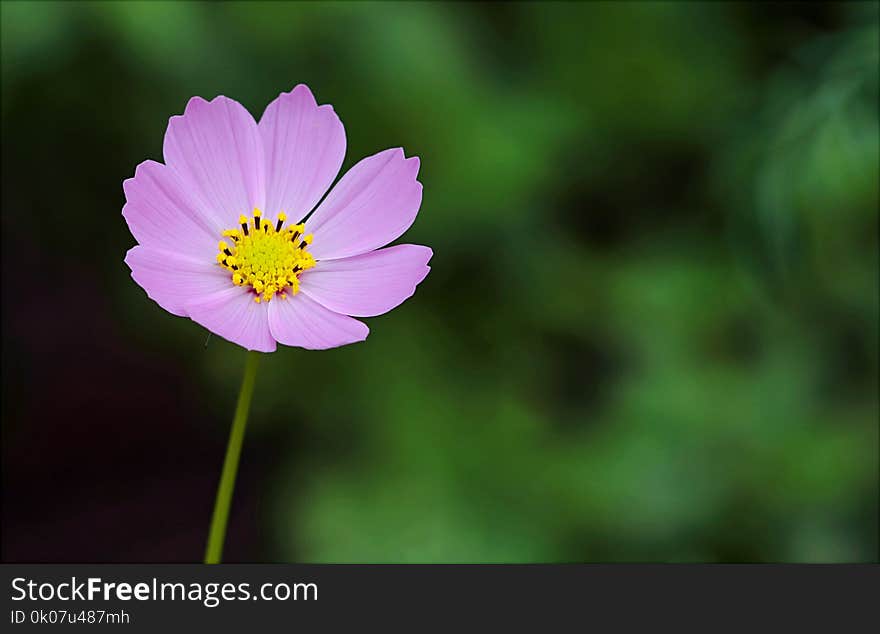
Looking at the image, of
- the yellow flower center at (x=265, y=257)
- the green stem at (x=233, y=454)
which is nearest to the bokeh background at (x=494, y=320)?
the yellow flower center at (x=265, y=257)

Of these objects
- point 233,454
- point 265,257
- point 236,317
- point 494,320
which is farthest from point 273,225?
point 494,320

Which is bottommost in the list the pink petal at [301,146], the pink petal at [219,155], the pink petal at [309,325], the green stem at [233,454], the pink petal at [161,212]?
the green stem at [233,454]

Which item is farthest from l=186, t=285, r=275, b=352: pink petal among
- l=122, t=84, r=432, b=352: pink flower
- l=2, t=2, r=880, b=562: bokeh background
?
l=2, t=2, r=880, b=562: bokeh background

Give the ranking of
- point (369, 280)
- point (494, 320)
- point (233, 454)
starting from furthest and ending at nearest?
point (494, 320) < point (369, 280) < point (233, 454)

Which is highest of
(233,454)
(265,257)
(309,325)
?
(265,257)

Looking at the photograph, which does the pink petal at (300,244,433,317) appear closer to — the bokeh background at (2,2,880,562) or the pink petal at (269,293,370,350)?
the pink petal at (269,293,370,350)

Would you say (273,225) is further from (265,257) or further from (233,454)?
(233,454)

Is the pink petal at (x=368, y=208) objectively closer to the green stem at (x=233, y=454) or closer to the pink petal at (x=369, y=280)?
the pink petal at (x=369, y=280)
